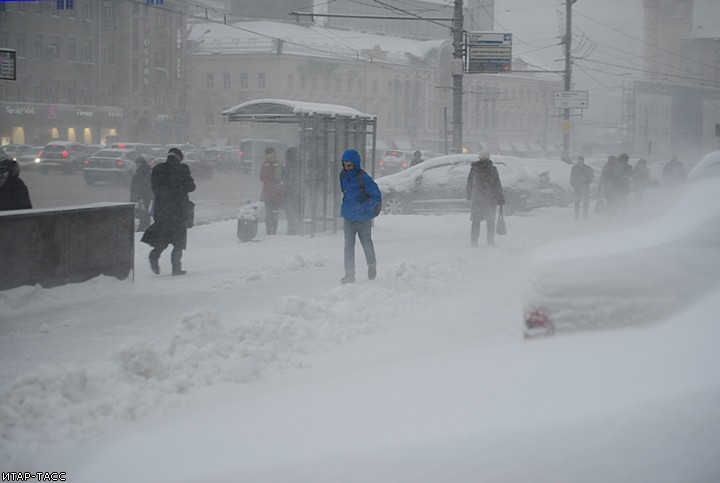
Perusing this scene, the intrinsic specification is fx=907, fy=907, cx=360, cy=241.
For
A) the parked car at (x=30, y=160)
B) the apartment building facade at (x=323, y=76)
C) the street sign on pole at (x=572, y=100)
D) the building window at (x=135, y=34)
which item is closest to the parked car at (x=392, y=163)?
the street sign on pole at (x=572, y=100)

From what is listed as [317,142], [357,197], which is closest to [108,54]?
[317,142]

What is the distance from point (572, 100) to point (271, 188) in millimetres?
24628

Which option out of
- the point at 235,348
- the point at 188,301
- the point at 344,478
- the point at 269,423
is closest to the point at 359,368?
the point at 235,348

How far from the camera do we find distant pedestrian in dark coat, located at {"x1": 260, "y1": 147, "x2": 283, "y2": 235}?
A: 16875 millimetres

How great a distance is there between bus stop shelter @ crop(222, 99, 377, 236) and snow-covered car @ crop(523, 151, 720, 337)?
12.2 meters

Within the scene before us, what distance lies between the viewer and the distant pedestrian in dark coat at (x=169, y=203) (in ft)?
38.7

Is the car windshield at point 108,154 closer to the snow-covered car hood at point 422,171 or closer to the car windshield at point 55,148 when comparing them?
the car windshield at point 55,148

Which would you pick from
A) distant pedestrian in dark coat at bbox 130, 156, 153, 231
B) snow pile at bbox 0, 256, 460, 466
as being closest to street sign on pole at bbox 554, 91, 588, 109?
distant pedestrian in dark coat at bbox 130, 156, 153, 231

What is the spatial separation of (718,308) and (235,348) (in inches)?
157

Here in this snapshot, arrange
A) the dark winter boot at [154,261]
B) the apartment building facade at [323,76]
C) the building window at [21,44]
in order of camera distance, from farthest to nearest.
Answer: the apartment building facade at [323,76]
the building window at [21,44]
the dark winter boot at [154,261]

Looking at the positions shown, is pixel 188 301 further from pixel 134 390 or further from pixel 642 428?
pixel 642 428

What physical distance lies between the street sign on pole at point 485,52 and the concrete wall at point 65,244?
1750 cm

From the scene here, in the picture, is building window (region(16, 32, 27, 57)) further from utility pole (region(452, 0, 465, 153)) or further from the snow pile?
the snow pile

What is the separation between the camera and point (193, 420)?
204 inches
